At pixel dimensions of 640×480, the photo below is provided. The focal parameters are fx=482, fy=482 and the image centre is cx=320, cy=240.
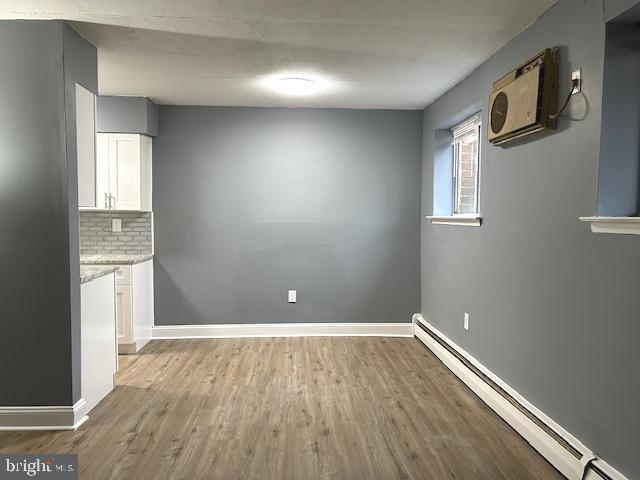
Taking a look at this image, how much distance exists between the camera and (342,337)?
4.94 meters

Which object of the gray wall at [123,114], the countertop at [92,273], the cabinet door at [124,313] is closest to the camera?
the countertop at [92,273]

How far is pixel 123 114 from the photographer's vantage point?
445 cm

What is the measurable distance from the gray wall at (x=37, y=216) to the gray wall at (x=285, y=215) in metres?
2.12

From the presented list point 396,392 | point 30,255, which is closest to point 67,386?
point 30,255

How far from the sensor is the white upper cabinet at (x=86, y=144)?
2828 millimetres

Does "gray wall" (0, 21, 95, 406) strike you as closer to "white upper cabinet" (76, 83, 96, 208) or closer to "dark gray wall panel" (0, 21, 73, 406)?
"dark gray wall panel" (0, 21, 73, 406)

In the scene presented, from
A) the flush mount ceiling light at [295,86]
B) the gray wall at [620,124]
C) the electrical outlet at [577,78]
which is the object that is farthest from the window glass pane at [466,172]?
the gray wall at [620,124]

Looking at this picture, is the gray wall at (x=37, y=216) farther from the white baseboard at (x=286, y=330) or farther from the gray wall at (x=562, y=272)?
the gray wall at (x=562, y=272)

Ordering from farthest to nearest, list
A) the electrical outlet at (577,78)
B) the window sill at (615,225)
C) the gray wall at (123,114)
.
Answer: the gray wall at (123,114), the electrical outlet at (577,78), the window sill at (615,225)

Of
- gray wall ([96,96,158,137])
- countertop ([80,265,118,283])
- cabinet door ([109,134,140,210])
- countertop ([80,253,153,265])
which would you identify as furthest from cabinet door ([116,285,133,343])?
gray wall ([96,96,158,137])

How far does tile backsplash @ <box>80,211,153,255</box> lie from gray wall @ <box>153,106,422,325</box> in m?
0.16

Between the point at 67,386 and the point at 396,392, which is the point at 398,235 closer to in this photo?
the point at 396,392

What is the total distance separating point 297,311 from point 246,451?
2.52 m

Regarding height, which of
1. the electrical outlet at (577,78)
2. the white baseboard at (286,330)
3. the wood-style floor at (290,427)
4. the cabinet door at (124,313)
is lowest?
the wood-style floor at (290,427)
